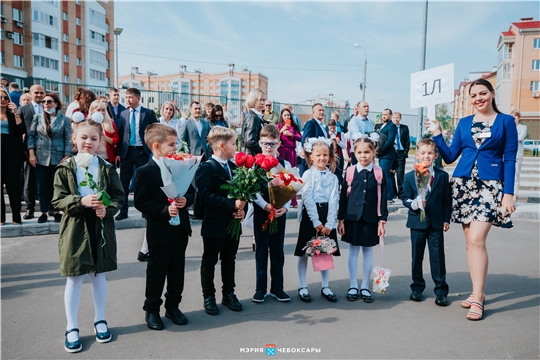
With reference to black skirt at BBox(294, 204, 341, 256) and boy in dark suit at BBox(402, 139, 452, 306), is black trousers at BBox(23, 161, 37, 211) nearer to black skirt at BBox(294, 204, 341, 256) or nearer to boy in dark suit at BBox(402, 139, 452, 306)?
black skirt at BBox(294, 204, 341, 256)

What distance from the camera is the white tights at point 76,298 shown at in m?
3.36

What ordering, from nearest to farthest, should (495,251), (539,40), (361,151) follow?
(361,151) < (495,251) < (539,40)

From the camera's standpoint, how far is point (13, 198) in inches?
265

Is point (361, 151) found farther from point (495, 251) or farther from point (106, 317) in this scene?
point (495, 251)

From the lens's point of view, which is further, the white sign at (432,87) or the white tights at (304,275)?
the white sign at (432,87)

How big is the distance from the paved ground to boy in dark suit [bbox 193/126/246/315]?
0.69 feet

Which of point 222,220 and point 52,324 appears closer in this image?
point 52,324

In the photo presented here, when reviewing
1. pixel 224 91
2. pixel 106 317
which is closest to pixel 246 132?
pixel 106 317

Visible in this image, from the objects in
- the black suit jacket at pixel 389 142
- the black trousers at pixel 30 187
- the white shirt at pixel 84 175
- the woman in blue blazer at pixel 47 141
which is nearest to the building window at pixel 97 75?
the black trousers at pixel 30 187

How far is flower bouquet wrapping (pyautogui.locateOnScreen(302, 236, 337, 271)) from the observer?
447 cm

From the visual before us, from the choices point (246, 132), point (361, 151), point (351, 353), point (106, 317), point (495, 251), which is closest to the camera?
point (351, 353)

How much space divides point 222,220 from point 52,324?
180 cm

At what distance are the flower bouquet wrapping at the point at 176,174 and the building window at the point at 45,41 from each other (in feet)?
187

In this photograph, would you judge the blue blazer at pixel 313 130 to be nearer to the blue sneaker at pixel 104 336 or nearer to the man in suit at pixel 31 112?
the man in suit at pixel 31 112
